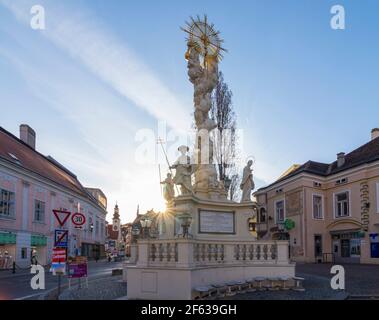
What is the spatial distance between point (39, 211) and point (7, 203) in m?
5.86

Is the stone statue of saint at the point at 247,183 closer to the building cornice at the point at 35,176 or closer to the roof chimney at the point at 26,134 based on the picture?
the building cornice at the point at 35,176

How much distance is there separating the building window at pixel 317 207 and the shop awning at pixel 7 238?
24960 mm

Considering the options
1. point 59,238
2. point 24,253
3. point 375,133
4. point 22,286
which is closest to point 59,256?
point 59,238

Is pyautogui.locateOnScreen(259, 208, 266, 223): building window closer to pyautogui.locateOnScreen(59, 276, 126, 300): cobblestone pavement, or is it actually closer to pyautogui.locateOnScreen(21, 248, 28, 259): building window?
pyautogui.locateOnScreen(21, 248, 28, 259): building window

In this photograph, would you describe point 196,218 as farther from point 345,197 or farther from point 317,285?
point 345,197

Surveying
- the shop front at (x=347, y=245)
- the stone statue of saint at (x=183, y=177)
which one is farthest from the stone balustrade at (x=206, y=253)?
the shop front at (x=347, y=245)

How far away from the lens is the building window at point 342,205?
1373 inches

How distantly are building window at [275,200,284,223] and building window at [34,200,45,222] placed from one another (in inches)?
872

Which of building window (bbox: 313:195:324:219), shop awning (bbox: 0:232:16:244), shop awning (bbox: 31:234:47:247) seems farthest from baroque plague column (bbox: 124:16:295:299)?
building window (bbox: 313:195:324:219)

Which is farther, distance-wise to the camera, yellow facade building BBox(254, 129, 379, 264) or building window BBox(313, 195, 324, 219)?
building window BBox(313, 195, 324, 219)

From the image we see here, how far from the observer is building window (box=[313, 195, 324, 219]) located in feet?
121

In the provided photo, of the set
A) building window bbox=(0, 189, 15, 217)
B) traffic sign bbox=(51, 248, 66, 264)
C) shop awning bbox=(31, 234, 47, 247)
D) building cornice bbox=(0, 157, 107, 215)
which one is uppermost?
building cornice bbox=(0, 157, 107, 215)

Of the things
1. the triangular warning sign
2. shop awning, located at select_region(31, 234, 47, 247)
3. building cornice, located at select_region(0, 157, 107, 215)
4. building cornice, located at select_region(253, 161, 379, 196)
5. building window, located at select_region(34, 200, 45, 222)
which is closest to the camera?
the triangular warning sign

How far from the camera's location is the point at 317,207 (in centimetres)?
3731
